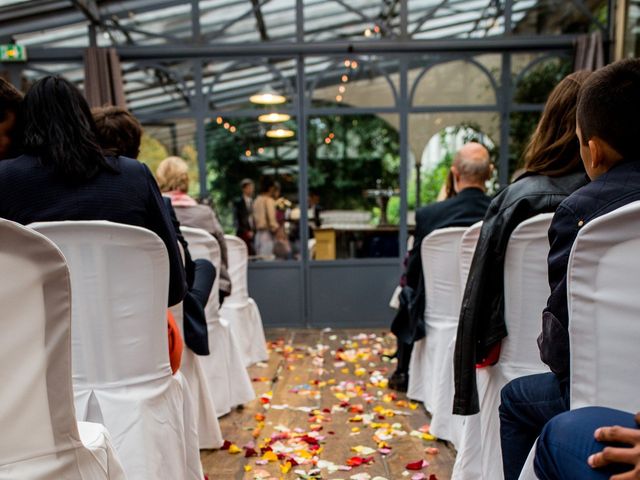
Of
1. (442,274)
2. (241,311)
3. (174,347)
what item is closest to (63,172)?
(174,347)

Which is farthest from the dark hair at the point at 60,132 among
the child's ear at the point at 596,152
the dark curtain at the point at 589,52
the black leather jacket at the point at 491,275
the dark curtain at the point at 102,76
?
the dark curtain at the point at 589,52

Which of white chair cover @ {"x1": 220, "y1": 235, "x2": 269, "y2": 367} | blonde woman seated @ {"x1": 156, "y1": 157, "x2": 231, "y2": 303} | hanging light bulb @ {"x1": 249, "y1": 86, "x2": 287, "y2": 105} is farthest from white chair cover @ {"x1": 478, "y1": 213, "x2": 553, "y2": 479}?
hanging light bulb @ {"x1": 249, "y1": 86, "x2": 287, "y2": 105}

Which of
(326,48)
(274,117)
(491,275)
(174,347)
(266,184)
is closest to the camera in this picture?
Answer: (491,275)

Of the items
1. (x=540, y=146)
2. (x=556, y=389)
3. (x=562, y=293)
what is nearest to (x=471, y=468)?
(x=556, y=389)

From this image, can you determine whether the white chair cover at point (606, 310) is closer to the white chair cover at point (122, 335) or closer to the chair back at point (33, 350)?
the chair back at point (33, 350)

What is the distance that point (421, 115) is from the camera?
237 inches

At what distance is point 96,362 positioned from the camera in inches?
71.6

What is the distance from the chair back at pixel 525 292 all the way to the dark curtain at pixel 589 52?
4.64 m

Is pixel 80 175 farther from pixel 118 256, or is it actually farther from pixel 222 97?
pixel 222 97

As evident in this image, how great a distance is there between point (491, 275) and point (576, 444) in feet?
3.35

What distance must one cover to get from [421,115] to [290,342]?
9.28 ft

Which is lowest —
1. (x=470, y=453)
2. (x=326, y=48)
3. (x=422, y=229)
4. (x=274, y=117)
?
(x=470, y=453)

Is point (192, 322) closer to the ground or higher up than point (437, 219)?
closer to the ground

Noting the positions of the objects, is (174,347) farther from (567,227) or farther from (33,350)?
(567,227)
